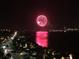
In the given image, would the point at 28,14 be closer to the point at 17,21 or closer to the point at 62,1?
the point at 17,21

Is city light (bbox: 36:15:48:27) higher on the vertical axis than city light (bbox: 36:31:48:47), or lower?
higher

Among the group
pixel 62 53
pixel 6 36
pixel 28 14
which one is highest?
pixel 28 14

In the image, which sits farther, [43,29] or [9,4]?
[9,4]

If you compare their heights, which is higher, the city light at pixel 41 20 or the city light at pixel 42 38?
the city light at pixel 41 20

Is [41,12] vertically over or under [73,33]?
over

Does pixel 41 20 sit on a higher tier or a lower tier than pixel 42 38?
higher

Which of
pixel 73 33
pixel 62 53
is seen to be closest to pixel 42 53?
pixel 62 53

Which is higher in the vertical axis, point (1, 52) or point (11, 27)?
point (11, 27)

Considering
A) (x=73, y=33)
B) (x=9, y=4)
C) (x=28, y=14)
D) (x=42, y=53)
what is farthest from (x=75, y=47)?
(x=9, y=4)

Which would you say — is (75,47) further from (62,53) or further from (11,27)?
(11,27)
